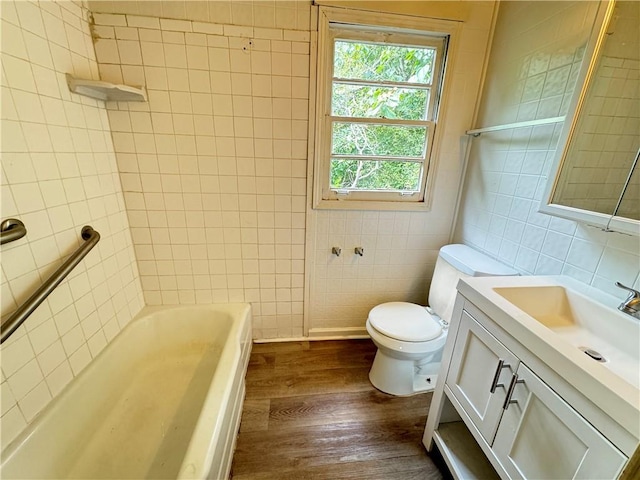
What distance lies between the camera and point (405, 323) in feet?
5.06

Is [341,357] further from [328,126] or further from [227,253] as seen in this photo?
[328,126]

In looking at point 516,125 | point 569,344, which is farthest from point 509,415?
point 516,125

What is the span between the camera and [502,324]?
2.83ft

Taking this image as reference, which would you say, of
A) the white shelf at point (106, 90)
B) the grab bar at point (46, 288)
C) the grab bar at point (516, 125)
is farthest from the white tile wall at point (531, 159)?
the grab bar at point (46, 288)

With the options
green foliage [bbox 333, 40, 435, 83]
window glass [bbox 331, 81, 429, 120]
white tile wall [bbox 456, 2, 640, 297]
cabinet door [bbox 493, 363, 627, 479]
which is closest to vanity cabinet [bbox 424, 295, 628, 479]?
cabinet door [bbox 493, 363, 627, 479]

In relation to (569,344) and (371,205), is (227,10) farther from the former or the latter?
(569,344)

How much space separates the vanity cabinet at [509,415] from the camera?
0.64m

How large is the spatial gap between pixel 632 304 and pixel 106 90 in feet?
7.24

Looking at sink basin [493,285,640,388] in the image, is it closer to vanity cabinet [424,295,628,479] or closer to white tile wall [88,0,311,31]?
vanity cabinet [424,295,628,479]

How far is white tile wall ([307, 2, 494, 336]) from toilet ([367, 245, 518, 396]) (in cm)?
25

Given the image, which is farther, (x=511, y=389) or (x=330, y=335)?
(x=330, y=335)

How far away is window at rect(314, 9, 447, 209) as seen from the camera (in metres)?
1.53

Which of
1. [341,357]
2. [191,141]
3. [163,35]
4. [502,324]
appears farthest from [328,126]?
[341,357]

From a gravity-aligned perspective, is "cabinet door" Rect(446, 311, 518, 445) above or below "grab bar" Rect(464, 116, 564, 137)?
below
